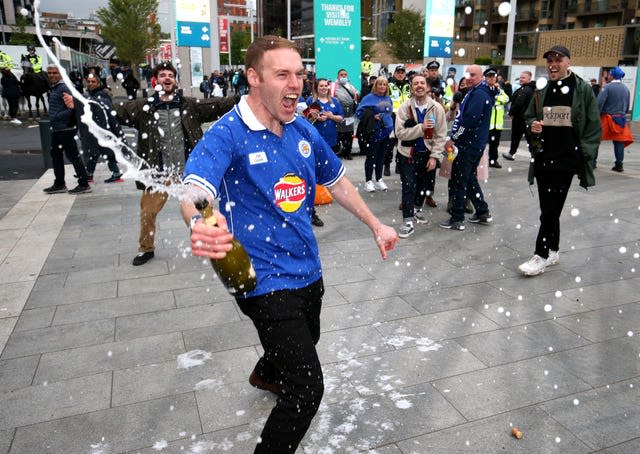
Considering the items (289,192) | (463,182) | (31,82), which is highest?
(31,82)

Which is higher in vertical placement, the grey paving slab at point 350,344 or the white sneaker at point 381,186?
the white sneaker at point 381,186

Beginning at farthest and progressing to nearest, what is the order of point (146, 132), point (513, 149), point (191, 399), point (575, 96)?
point (513, 149)
point (146, 132)
point (575, 96)
point (191, 399)

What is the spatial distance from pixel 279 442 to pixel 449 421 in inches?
50.7

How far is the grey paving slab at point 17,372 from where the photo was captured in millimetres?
3434

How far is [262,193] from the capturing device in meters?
2.29

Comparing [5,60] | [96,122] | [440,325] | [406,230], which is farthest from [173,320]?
[5,60]

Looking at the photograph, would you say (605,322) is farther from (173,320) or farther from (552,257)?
(173,320)

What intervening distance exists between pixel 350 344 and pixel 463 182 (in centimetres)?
362

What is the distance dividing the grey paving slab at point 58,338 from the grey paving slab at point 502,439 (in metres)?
2.56

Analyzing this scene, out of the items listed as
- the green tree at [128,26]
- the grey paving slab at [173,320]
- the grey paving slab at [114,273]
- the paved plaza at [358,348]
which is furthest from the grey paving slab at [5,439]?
the green tree at [128,26]

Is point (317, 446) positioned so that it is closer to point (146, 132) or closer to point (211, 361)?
point (211, 361)

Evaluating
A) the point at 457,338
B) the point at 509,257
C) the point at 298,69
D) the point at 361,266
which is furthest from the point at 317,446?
the point at 509,257

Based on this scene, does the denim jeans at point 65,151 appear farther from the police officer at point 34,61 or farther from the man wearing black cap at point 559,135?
the police officer at point 34,61

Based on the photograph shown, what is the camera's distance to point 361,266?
562 centimetres
